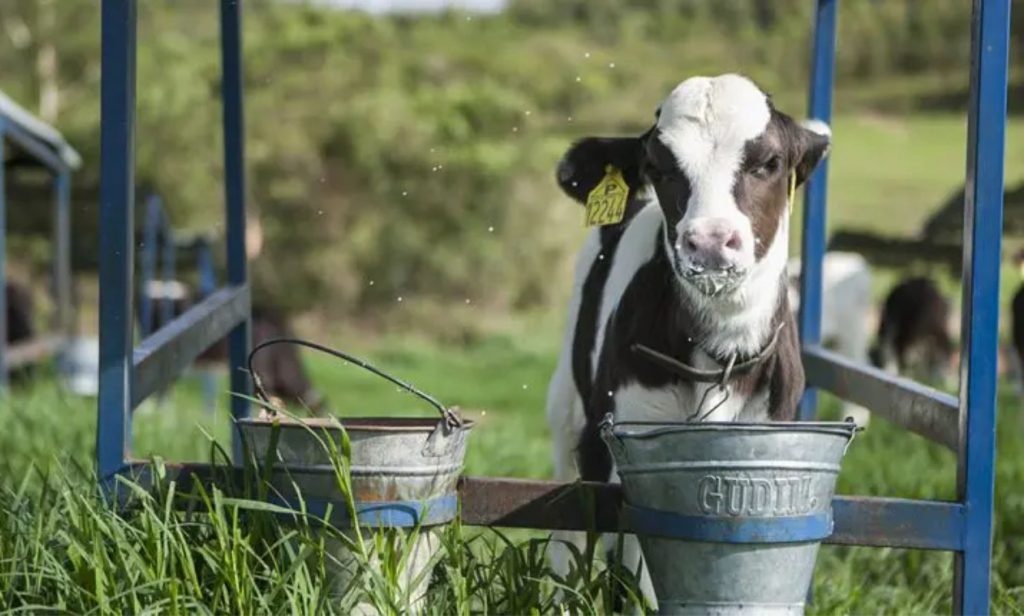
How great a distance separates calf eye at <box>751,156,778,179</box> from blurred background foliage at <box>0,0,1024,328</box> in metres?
14.9

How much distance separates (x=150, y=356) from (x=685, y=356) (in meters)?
1.26

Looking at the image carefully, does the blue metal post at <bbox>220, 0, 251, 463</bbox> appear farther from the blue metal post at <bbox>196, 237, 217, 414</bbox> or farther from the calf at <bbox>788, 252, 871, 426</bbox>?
the calf at <bbox>788, 252, 871, 426</bbox>

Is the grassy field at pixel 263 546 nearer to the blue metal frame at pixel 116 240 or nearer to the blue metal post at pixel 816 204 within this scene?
the blue metal frame at pixel 116 240

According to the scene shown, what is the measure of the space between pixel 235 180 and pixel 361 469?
8.37 feet

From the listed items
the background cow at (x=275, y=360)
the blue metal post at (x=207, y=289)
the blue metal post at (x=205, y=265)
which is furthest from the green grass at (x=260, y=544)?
the blue metal post at (x=205, y=265)

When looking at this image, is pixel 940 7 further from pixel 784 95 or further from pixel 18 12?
pixel 18 12

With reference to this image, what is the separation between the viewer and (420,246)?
1998 centimetres

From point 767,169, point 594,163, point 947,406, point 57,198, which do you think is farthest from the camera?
point 57,198

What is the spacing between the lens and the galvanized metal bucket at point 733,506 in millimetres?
3096

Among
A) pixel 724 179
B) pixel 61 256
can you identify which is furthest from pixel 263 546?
pixel 61 256

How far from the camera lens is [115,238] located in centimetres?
369

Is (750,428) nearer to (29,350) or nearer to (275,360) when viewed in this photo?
(29,350)

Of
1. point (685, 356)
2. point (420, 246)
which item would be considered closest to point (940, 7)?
point (420, 246)

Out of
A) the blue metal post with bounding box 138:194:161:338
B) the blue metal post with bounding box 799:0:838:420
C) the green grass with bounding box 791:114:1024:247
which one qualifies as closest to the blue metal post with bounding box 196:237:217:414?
the blue metal post with bounding box 138:194:161:338
